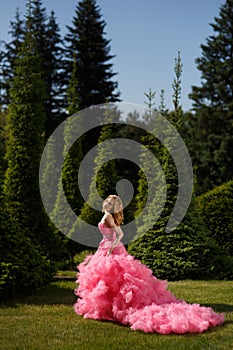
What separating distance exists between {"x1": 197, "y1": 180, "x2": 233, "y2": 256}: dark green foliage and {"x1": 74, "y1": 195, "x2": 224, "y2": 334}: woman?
5914 millimetres

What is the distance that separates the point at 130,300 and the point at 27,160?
5.03 m

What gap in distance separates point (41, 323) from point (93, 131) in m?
18.2

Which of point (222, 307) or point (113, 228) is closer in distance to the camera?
point (113, 228)

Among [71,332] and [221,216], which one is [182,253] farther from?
[71,332]

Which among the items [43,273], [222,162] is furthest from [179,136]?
[222,162]

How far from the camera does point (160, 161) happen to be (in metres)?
11.2

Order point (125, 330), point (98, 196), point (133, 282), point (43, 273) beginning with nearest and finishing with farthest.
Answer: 1. point (125, 330)
2. point (133, 282)
3. point (43, 273)
4. point (98, 196)

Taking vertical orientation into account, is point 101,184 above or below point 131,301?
above

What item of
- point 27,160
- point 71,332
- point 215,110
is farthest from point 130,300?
point 215,110

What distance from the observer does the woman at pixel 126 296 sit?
6.04 m

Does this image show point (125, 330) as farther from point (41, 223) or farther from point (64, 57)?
point (64, 57)

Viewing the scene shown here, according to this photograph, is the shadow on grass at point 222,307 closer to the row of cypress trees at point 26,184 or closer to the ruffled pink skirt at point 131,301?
the ruffled pink skirt at point 131,301

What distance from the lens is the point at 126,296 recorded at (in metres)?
6.43

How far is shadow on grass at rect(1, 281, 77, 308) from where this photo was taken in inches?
300
